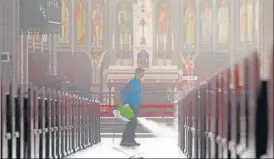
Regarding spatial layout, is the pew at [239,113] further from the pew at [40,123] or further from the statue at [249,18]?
the statue at [249,18]

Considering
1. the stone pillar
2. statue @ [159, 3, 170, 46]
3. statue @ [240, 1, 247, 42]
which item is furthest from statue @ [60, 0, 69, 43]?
statue @ [240, 1, 247, 42]

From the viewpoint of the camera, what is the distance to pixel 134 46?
837 inches

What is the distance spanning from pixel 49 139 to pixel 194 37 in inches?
577

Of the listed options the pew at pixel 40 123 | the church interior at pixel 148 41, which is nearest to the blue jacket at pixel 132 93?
the pew at pixel 40 123

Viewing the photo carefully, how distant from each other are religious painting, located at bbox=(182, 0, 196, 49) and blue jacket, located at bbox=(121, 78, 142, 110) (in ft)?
37.2

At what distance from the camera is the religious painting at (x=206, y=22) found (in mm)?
21922

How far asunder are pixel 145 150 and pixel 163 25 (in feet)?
40.7

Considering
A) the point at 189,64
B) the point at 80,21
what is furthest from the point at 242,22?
the point at 80,21

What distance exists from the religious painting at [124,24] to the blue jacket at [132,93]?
1101cm

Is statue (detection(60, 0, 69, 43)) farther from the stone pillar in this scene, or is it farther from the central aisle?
the central aisle

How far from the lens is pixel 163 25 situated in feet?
72.4

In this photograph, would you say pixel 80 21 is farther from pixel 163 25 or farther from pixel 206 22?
pixel 206 22

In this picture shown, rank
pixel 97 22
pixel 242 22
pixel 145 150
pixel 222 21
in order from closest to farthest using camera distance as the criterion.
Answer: pixel 145 150
pixel 242 22
pixel 222 21
pixel 97 22

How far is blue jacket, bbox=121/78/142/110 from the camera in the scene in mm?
10823
